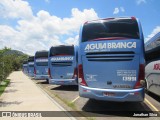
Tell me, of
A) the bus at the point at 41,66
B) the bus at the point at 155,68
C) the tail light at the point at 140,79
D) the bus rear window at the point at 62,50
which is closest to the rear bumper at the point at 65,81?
the bus rear window at the point at 62,50

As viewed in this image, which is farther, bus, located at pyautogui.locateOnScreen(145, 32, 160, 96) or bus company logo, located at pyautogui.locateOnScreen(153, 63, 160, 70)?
bus, located at pyautogui.locateOnScreen(145, 32, 160, 96)

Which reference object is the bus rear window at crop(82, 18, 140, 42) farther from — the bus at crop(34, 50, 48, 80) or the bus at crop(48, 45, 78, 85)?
the bus at crop(34, 50, 48, 80)

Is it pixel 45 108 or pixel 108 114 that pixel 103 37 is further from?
pixel 45 108

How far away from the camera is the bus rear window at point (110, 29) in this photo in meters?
9.93

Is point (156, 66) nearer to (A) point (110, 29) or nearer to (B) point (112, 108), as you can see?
(B) point (112, 108)

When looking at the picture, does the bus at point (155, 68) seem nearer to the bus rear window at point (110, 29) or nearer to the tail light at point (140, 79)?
the tail light at point (140, 79)

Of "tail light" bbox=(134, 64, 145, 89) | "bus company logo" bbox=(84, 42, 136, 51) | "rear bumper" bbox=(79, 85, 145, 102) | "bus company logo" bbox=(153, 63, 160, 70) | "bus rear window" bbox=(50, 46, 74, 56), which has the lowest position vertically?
"rear bumper" bbox=(79, 85, 145, 102)

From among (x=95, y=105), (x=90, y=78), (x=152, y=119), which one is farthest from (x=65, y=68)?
(x=152, y=119)

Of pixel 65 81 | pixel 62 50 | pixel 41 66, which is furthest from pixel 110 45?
pixel 41 66

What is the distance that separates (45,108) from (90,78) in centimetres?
230

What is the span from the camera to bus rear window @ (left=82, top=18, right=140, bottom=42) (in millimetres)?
9933

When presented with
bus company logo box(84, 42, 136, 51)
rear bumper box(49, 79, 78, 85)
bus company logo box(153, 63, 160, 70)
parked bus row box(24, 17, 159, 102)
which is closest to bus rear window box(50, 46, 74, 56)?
rear bumper box(49, 79, 78, 85)

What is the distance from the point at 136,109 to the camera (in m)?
10.9

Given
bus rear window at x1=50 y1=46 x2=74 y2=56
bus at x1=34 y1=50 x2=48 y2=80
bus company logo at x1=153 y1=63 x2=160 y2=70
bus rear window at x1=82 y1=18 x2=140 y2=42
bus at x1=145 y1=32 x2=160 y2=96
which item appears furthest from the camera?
bus at x1=34 y1=50 x2=48 y2=80
